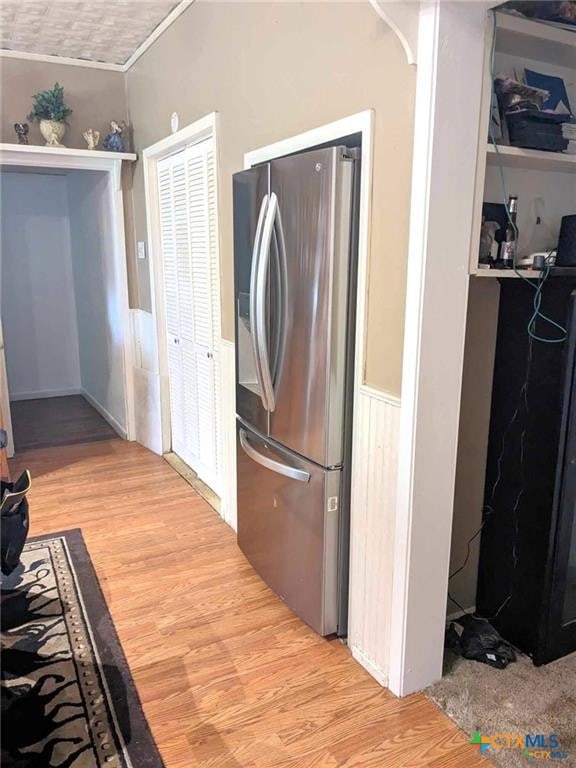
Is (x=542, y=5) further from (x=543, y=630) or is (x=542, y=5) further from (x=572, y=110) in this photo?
(x=543, y=630)

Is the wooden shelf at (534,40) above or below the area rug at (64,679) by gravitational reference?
above

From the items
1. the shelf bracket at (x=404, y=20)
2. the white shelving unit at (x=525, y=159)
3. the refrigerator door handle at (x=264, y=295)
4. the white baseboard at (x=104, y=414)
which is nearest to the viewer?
the shelf bracket at (x=404, y=20)

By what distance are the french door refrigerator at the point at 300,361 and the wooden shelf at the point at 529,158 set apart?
1.44 ft

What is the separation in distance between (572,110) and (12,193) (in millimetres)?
5102

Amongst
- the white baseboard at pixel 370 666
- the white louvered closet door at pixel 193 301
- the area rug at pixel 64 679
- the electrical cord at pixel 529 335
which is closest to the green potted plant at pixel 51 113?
the white louvered closet door at pixel 193 301

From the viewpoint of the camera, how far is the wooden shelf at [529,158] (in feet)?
5.69

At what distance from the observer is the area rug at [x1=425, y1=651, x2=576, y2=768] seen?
169cm

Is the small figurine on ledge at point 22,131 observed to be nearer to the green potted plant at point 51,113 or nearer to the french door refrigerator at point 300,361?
the green potted plant at point 51,113

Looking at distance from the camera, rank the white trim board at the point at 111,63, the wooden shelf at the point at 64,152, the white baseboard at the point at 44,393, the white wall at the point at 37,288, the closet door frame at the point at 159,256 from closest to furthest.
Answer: the white trim board at the point at 111,63 → the closet door frame at the point at 159,256 → the wooden shelf at the point at 64,152 → the white wall at the point at 37,288 → the white baseboard at the point at 44,393

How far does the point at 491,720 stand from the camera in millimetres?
1797

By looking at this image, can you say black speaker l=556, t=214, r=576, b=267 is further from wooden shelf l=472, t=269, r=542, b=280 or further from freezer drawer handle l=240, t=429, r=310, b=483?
freezer drawer handle l=240, t=429, r=310, b=483

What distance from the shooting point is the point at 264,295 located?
7.09 ft

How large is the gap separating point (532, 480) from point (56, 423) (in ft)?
13.7

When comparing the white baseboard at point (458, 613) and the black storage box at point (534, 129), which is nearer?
the black storage box at point (534, 129)
